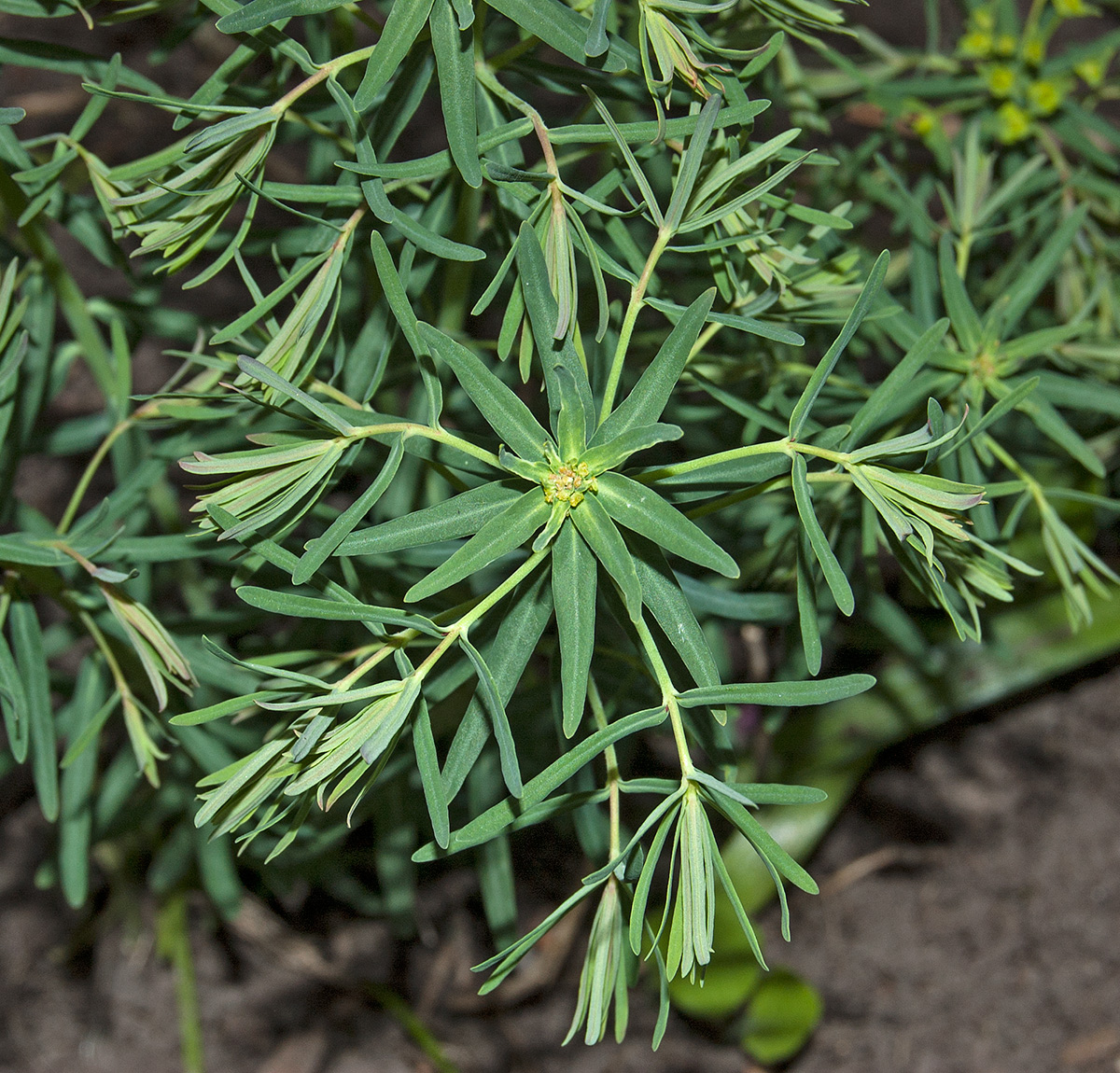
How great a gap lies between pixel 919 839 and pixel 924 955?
0.19m

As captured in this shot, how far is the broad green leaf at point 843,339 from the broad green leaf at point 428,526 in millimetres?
191

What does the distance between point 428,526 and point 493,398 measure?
→ 3.5 inches

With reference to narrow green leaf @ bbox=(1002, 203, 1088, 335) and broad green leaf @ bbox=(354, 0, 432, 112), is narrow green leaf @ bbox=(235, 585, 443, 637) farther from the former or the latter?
narrow green leaf @ bbox=(1002, 203, 1088, 335)

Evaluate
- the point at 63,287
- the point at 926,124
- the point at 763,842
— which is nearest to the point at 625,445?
the point at 763,842

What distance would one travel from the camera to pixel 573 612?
62 cm

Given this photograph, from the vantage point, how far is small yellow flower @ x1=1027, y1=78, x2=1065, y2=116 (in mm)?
1192

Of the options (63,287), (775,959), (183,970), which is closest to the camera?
(63,287)

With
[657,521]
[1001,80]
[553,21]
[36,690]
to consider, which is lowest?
[36,690]

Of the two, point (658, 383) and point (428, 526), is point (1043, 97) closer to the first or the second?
point (658, 383)

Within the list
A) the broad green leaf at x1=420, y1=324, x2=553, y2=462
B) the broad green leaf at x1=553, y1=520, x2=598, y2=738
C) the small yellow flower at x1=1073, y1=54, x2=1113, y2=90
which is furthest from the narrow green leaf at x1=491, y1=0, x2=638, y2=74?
the small yellow flower at x1=1073, y1=54, x2=1113, y2=90

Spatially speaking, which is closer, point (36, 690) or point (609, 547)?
point (609, 547)

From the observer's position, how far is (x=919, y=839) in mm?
1733

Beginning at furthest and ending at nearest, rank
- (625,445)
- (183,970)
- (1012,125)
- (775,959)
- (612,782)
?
(775,959)
(183,970)
(1012,125)
(612,782)
(625,445)

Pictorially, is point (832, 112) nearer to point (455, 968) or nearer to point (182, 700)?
point (182, 700)
